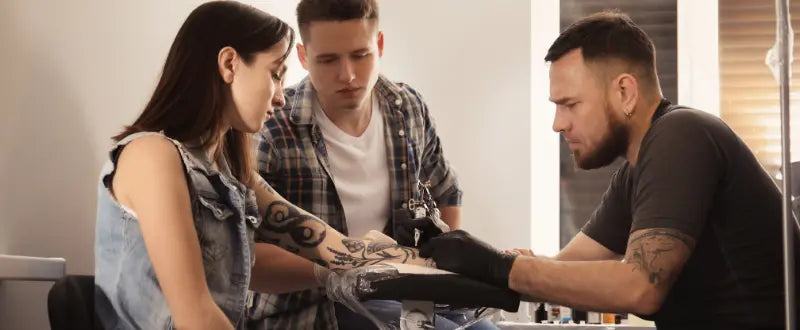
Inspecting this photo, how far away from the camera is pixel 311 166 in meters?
2.29

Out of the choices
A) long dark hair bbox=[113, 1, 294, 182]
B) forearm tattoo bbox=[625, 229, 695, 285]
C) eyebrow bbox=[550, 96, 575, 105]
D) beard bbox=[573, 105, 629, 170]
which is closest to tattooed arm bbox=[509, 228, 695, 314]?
forearm tattoo bbox=[625, 229, 695, 285]

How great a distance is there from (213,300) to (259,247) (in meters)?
0.47

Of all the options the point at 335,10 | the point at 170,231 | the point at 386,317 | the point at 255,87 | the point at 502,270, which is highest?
the point at 335,10

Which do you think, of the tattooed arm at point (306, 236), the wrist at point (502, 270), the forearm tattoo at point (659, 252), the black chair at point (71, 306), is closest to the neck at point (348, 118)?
the tattooed arm at point (306, 236)

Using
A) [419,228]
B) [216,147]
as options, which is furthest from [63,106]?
[419,228]

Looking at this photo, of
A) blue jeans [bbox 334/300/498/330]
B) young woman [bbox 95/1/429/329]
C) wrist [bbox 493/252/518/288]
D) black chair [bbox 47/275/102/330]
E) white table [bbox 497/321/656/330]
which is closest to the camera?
black chair [bbox 47/275/102/330]

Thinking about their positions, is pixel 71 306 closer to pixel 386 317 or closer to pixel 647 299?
pixel 386 317

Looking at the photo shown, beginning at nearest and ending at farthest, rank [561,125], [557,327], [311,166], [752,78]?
1. [561,125]
2. [311,166]
3. [557,327]
4. [752,78]

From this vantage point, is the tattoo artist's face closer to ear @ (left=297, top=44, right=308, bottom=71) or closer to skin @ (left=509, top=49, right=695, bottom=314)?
skin @ (left=509, top=49, right=695, bottom=314)

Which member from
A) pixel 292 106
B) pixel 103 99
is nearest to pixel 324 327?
pixel 292 106

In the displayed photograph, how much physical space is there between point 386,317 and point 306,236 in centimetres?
26

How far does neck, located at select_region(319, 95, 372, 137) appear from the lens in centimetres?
239

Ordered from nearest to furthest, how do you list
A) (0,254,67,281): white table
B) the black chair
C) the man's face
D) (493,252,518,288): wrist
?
the black chair
(0,254,67,281): white table
(493,252,518,288): wrist
the man's face

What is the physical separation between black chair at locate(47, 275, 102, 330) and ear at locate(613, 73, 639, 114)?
1161 mm
